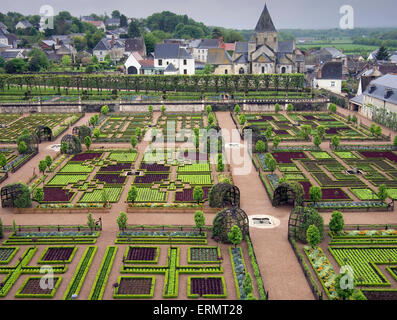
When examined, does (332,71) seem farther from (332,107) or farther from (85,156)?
(85,156)

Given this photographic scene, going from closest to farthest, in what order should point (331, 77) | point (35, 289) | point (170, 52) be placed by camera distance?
point (35, 289) → point (331, 77) → point (170, 52)

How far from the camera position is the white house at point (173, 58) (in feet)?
416

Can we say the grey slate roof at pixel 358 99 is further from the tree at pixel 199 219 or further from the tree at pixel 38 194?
the tree at pixel 38 194

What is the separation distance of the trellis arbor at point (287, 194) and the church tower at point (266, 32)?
284 ft

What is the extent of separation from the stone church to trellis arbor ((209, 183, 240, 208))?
8210 centimetres

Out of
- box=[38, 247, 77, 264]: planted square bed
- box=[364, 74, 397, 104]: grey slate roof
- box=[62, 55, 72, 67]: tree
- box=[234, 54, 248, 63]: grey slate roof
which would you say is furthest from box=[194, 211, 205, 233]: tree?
box=[62, 55, 72, 67]: tree

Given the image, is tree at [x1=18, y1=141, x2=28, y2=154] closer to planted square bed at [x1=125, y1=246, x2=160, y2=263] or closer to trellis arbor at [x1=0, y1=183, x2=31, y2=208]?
trellis arbor at [x1=0, y1=183, x2=31, y2=208]

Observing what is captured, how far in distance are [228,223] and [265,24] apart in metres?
98.4

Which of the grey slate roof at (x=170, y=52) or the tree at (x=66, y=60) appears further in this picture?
the tree at (x=66, y=60)

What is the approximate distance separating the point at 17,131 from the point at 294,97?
57.6 meters

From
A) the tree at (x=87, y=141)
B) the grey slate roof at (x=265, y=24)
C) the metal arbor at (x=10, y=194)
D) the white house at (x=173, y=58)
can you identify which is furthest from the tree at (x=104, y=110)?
the grey slate roof at (x=265, y=24)

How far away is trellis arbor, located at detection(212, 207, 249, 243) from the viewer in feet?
119

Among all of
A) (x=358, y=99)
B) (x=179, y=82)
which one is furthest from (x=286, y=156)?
(x=179, y=82)

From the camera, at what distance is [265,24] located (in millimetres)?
122875
